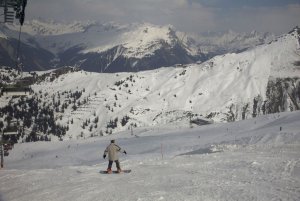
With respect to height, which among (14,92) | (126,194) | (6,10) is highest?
(6,10)

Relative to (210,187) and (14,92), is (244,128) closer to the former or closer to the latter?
(14,92)

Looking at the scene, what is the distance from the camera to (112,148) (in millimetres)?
28625

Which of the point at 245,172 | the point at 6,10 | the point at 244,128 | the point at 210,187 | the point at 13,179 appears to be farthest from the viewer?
the point at 244,128

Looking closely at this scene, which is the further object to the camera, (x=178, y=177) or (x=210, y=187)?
(x=178, y=177)

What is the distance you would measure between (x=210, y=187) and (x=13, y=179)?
15518mm

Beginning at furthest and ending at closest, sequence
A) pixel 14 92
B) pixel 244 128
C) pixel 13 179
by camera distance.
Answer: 1. pixel 244 128
2. pixel 14 92
3. pixel 13 179

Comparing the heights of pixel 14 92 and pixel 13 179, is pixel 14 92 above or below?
above

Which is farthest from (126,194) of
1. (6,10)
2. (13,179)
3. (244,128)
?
(244,128)

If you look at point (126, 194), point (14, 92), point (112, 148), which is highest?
point (14, 92)

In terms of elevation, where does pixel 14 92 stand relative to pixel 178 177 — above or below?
above

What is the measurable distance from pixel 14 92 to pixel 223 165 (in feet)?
54.6

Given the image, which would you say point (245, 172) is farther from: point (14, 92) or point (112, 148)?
point (14, 92)

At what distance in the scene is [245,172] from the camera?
22.8 m

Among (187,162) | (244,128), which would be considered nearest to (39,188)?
(187,162)
